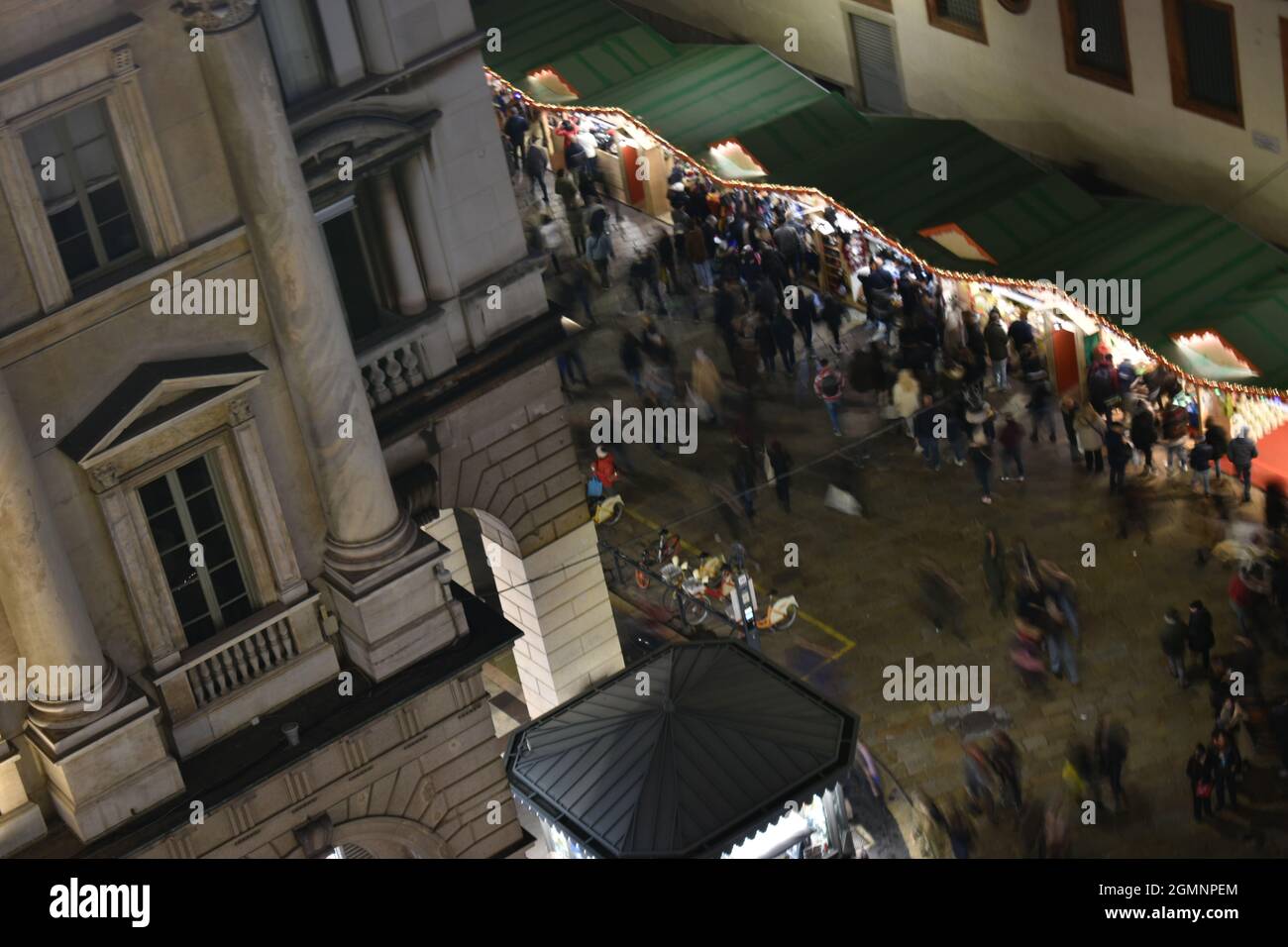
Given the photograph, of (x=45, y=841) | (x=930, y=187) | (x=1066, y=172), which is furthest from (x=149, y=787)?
(x=1066, y=172)

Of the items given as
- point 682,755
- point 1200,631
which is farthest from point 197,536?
point 1200,631

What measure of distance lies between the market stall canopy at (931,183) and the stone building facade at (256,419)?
40.3ft

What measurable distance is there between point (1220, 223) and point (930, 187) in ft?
21.7

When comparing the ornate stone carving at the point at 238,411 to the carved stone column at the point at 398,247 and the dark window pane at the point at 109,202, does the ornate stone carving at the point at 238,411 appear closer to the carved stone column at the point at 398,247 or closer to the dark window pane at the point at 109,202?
the dark window pane at the point at 109,202

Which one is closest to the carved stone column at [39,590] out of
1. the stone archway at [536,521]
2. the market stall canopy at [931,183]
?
the stone archway at [536,521]

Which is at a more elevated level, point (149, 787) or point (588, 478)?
point (149, 787)

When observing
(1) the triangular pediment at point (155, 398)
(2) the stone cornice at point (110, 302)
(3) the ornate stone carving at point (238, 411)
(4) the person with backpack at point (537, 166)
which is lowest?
(4) the person with backpack at point (537, 166)

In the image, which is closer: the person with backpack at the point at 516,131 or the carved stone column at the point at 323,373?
the carved stone column at the point at 323,373

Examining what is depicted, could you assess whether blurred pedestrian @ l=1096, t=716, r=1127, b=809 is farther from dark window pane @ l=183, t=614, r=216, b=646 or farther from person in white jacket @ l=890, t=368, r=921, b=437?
dark window pane @ l=183, t=614, r=216, b=646

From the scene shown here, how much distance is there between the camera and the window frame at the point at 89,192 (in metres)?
24.7

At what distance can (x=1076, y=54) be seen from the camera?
44562mm

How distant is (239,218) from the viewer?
1041 inches

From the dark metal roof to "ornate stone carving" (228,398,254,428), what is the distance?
5.69 meters
